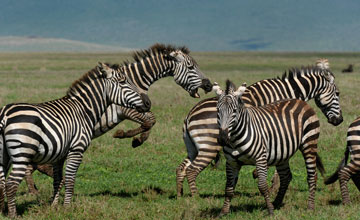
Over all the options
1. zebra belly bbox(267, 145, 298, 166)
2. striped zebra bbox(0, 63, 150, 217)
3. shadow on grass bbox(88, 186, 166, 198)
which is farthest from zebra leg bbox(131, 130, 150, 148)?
zebra belly bbox(267, 145, 298, 166)

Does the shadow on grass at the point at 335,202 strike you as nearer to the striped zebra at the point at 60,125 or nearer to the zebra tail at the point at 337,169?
the zebra tail at the point at 337,169

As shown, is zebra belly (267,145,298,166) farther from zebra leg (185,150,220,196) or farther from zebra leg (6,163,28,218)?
zebra leg (6,163,28,218)

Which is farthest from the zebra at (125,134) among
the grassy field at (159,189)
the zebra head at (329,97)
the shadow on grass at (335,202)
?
the shadow on grass at (335,202)

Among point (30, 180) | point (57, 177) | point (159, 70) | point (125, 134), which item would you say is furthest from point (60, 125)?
point (159, 70)

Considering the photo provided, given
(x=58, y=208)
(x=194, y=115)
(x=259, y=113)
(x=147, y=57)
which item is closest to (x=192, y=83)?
(x=147, y=57)

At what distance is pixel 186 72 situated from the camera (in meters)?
11.9

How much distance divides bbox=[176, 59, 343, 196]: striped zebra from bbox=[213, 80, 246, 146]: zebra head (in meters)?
1.52

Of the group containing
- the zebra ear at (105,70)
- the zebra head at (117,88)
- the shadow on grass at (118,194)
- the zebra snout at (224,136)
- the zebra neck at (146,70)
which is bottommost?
the shadow on grass at (118,194)

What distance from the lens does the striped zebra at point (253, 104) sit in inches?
354

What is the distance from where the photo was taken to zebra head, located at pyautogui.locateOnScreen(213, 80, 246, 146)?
7.15 metres

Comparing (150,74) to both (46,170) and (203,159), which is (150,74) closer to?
(46,170)

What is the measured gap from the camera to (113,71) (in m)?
9.09

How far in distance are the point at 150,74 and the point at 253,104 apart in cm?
236

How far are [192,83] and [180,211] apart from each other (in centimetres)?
416
